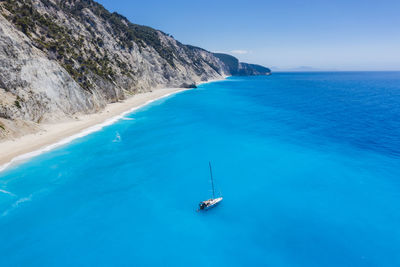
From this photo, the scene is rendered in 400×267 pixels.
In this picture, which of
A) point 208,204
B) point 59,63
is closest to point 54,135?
point 59,63

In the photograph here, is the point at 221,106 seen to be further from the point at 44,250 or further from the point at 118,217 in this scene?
the point at 44,250

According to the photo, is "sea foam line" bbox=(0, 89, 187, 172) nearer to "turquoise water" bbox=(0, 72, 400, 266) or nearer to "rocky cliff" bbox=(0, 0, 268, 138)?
"turquoise water" bbox=(0, 72, 400, 266)

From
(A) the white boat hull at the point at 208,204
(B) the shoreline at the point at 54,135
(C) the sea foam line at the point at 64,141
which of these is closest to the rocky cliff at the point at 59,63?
(B) the shoreline at the point at 54,135

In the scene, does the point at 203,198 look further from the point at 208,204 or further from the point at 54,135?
the point at 54,135

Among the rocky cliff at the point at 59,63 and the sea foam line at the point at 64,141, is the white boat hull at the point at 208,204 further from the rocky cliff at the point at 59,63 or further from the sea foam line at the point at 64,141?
the rocky cliff at the point at 59,63

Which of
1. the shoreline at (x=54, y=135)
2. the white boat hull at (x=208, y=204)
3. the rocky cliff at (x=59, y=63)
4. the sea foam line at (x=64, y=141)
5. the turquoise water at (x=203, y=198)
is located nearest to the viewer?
the turquoise water at (x=203, y=198)
